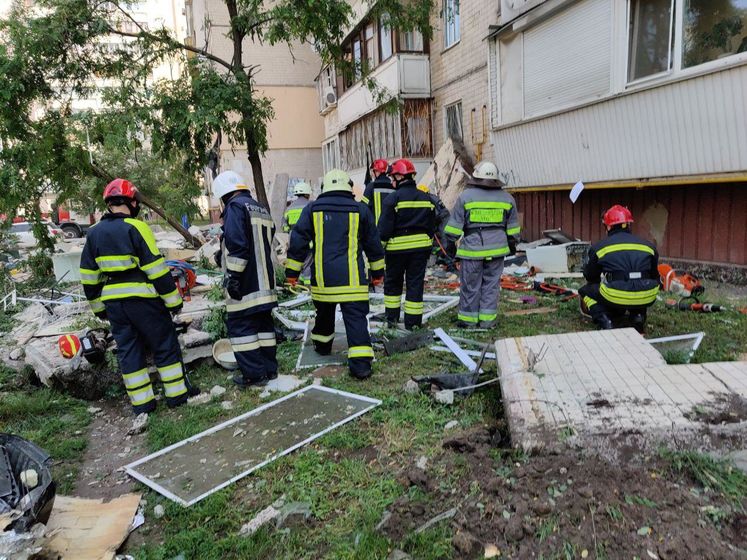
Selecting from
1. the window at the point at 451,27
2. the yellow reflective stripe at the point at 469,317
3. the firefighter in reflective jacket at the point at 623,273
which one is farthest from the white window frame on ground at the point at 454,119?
the firefighter in reflective jacket at the point at 623,273

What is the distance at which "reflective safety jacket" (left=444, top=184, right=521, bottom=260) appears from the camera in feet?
18.5

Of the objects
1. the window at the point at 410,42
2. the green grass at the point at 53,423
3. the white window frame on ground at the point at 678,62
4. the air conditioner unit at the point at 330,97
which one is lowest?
the green grass at the point at 53,423

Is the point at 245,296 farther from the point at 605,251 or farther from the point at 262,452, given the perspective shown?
the point at 605,251

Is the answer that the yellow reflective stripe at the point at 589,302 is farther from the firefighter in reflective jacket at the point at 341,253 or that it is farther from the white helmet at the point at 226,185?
the white helmet at the point at 226,185

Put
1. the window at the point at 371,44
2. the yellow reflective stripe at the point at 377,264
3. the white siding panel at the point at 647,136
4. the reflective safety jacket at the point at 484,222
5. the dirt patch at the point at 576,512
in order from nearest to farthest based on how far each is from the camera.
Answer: the dirt patch at the point at 576,512 < the yellow reflective stripe at the point at 377,264 < the reflective safety jacket at the point at 484,222 < the white siding panel at the point at 647,136 < the window at the point at 371,44

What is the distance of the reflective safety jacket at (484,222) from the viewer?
5.62 metres

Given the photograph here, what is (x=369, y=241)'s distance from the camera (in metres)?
4.77

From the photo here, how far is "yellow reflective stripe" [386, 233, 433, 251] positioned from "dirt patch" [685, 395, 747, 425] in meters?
3.44

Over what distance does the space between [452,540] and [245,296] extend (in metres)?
2.81

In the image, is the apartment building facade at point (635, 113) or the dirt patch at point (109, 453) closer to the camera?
the dirt patch at point (109, 453)

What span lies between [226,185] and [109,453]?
2302 millimetres

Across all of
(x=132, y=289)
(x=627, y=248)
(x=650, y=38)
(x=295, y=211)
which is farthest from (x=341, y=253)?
(x=650, y=38)

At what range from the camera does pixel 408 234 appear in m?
5.81

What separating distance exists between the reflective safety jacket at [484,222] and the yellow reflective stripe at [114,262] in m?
3.24
